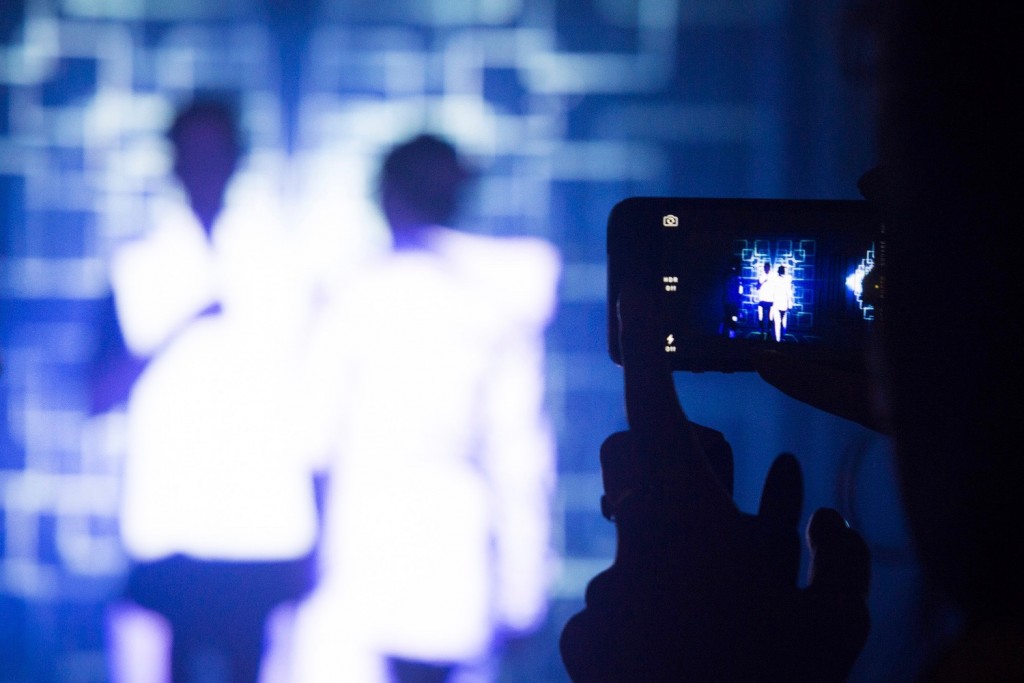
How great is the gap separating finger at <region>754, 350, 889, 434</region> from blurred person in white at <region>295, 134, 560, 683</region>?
3.79 ft

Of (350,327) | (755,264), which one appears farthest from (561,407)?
(755,264)

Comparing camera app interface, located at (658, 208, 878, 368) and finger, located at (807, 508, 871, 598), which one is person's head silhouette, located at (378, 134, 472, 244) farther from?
finger, located at (807, 508, 871, 598)

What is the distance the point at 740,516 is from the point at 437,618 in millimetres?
1478

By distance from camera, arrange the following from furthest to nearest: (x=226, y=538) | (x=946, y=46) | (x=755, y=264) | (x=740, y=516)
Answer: (x=226, y=538) → (x=755, y=264) → (x=740, y=516) → (x=946, y=46)

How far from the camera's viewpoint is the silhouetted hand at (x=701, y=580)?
1.25 ft

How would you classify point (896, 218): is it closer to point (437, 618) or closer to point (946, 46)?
point (946, 46)

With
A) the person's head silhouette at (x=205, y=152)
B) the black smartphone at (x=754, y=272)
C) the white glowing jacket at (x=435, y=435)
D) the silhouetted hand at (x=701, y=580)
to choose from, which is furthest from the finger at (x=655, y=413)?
the person's head silhouette at (x=205, y=152)

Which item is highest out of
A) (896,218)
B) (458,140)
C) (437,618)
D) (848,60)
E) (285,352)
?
(458,140)

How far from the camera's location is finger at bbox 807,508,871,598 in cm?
40

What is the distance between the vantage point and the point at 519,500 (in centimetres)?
175

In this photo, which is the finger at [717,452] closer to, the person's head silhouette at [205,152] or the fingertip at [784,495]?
the fingertip at [784,495]

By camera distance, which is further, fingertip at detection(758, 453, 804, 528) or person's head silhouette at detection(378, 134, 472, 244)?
person's head silhouette at detection(378, 134, 472, 244)

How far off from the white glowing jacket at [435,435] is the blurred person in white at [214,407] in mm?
93

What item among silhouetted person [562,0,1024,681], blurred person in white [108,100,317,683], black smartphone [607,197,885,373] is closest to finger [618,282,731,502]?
silhouetted person [562,0,1024,681]
